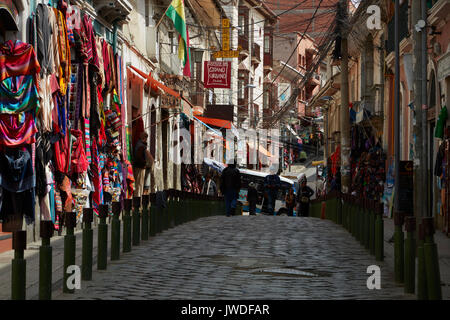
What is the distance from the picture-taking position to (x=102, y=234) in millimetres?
10930

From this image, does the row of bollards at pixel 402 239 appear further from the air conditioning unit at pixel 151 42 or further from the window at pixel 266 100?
the window at pixel 266 100

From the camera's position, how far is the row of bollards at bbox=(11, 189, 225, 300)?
6945mm

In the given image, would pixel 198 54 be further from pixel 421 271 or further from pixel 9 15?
pixel 421 271

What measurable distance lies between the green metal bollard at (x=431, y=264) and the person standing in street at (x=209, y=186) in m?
34.0

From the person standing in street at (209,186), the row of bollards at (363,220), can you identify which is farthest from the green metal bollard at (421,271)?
the person standing in street at (209,186)

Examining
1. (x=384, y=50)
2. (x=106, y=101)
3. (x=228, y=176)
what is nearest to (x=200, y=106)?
(x=384, y=50)

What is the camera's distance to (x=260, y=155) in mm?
73188

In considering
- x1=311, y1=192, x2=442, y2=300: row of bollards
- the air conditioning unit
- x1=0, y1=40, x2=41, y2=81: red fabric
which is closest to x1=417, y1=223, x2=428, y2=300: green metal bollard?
x1=311, y1=192, x2=442, y2=300: row of bollards

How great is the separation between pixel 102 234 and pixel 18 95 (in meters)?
3.94

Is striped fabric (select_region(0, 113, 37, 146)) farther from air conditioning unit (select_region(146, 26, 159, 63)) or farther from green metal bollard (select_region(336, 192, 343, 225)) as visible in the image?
air conditioning unit (select_region(146, 26, 159, 63))

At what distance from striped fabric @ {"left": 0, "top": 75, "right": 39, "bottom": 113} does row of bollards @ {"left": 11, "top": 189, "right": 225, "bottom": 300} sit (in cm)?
220

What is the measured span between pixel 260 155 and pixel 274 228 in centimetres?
5334

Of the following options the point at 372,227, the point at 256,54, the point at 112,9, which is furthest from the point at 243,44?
the point at 372,227

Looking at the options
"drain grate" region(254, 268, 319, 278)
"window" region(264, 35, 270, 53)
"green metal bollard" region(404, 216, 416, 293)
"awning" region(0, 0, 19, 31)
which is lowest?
"drain grate" region(254, 268, 319, 278)
